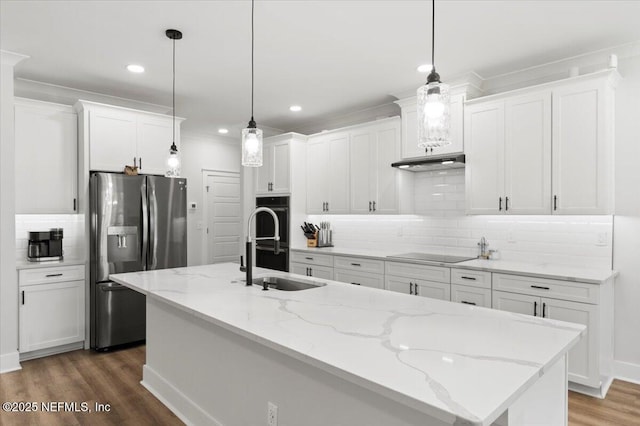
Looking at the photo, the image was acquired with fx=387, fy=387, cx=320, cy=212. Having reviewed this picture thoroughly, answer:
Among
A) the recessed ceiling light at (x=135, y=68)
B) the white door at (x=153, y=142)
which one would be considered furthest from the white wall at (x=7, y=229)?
the white door at (x=153, y=142)

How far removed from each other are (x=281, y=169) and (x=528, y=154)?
3.11m

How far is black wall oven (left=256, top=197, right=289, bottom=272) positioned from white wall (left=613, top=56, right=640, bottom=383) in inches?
140

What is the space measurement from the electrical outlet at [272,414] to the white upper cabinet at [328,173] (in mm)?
3221

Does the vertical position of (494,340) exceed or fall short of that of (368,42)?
it falls short

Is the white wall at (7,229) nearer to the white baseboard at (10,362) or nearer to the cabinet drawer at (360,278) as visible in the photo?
the white baseboard at (10,362)

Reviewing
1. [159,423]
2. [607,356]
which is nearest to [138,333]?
[159,423]

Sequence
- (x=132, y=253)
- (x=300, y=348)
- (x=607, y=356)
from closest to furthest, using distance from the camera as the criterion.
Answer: (x=300, y=348) → (x=607, y=356) → (x=132, y=253)

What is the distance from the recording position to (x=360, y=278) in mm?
4336

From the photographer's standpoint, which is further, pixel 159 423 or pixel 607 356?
pixel 607 356

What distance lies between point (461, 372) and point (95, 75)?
419 cm

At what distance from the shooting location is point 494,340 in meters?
1.46

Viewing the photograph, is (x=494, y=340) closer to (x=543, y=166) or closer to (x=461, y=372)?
(x=461, y=372)

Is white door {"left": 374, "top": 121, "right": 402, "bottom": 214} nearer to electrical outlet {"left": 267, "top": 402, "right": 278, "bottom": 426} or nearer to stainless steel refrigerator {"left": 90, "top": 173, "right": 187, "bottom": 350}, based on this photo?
stainless steel refrigerator {"left": 90, "top": 173, "right": 187, "bottom": 350}

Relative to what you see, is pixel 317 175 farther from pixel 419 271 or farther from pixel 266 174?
pixel 419 271
